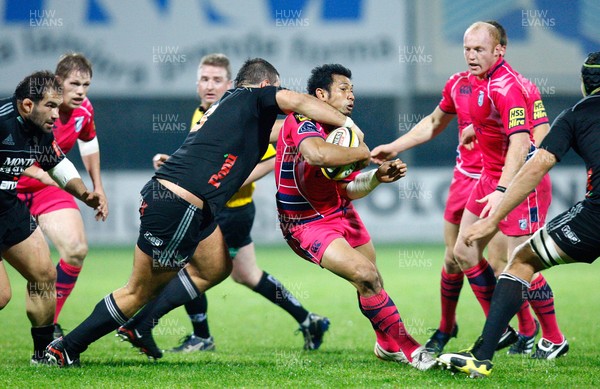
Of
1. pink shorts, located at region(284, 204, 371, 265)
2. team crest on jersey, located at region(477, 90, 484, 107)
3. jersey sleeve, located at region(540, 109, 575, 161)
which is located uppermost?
team crest on jersey, located at region(477, 90, 484, 107)

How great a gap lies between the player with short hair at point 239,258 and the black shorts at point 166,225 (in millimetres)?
1444

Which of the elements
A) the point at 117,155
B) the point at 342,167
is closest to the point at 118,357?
the point at 342,167

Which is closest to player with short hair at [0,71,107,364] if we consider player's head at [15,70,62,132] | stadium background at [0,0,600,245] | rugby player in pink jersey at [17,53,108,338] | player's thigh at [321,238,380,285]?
player's head at [15,70,62,132]

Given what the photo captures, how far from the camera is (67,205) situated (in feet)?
24.3

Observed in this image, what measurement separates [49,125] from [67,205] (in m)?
1.69

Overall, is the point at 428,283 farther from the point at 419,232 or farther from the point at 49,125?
the point at 49,125

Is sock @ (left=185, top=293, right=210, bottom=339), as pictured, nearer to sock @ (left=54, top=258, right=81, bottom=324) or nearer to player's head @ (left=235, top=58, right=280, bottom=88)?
sock @ (left=54, top=258, right=81, bottom=324)

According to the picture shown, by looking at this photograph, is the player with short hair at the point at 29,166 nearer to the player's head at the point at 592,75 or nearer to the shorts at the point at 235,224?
the shorts at the point at 235,224

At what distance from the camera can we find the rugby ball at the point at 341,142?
561 cm

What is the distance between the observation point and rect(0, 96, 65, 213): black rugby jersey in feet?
18.8

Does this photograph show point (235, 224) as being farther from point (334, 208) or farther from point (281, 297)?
point (334, 208)

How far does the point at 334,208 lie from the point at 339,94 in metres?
0.82

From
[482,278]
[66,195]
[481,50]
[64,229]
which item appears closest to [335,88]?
[481,50]

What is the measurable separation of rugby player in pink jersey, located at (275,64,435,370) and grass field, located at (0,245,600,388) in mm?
283
